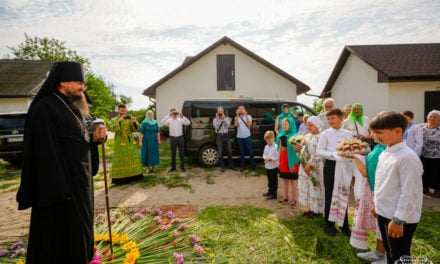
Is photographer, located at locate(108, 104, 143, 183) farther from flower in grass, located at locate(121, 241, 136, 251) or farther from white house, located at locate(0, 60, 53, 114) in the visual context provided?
white house, located at locate(0, 60, 53, 114)

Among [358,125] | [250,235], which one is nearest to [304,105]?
[358,125]

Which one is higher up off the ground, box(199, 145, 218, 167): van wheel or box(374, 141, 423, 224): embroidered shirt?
box(374, 141, 423, 224): embroidered shirt

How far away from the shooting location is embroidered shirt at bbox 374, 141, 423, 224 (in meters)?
1.94

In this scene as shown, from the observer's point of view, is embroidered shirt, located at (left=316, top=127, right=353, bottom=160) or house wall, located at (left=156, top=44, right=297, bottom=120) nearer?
embroidered shirt, located at (left=316, top=127, right=353, bottom=160)

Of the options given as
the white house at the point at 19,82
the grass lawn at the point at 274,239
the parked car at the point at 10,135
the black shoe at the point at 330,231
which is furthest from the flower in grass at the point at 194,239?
the white house at the point at 19,82

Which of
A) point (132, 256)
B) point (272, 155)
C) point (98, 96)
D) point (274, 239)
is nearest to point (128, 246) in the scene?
point (132, 256)

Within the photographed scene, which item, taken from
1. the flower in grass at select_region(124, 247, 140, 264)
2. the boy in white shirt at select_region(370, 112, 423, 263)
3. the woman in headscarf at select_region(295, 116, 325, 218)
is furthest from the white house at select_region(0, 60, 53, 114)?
the boy in white shirt at select_region(370, 112, 423, 263)

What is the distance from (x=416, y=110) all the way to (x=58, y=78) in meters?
15.8

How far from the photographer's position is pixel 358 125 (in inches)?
213

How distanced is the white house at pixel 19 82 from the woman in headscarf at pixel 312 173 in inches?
823

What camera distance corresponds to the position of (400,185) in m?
2.05

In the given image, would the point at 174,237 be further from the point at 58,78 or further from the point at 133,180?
the point at 133,180

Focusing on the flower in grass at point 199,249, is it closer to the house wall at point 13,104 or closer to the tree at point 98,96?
the house wall at point 13,104

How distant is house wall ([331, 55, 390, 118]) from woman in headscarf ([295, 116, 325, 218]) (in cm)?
1160
